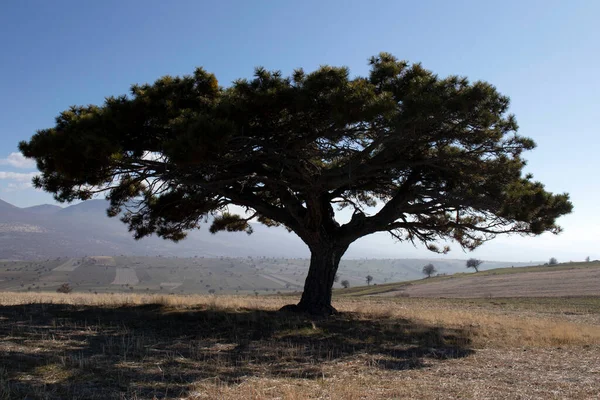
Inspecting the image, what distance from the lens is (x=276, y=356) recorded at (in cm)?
840

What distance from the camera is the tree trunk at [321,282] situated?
13.8 meters

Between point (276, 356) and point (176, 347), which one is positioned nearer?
point (276, 356)

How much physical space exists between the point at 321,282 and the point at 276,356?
5.61 m

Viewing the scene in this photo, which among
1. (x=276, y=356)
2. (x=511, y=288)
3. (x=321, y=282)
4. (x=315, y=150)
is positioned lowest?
(x=511, y=288)

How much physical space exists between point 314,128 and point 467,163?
13.5ft

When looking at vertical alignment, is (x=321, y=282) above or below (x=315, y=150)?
below

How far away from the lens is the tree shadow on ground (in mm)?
6121

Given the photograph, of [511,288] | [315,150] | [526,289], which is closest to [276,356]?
[315,150]

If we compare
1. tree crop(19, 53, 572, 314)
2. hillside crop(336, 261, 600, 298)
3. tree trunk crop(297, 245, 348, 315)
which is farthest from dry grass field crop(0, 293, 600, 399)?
hillside crop(336, 261, 600, 298)

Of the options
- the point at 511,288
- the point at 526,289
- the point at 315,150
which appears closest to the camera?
the point at 315,150

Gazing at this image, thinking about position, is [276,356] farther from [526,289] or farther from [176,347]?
[526,289]

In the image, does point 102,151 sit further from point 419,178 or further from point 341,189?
point 419,178

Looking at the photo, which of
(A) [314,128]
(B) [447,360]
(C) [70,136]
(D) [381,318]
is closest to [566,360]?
(B) [447,360]

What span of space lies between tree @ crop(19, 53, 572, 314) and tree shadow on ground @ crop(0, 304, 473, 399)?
107 inches
